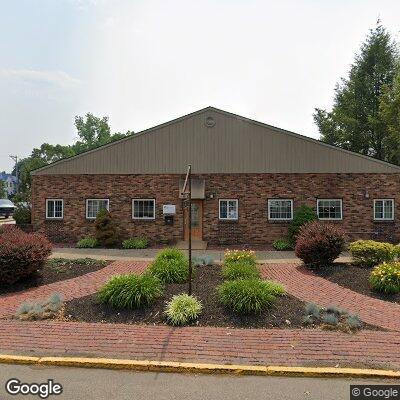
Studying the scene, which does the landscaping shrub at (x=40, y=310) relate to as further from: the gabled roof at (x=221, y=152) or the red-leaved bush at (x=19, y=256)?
the gabled roof at (x=221, y=152)

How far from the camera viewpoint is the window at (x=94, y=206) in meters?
20.2

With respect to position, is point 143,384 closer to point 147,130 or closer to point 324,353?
point 324,353

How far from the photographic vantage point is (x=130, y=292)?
7.99m

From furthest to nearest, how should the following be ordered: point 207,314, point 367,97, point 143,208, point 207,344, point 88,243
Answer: point 367,97 → point 143,208 → point 88,243 → point 207,314 → point 207,344

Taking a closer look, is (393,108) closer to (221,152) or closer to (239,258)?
(221,152)

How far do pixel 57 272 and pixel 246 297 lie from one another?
6.83 meters

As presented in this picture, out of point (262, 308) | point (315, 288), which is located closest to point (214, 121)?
point (315, 288)

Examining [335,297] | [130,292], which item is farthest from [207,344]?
[335,297]

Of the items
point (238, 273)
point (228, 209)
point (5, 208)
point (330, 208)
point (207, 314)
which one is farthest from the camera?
point (5, 208)

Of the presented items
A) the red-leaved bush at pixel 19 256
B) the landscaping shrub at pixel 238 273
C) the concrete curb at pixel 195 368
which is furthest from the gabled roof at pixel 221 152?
the concrete curb at pixel 195 368

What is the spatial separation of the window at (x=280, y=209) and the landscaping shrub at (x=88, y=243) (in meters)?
9.12

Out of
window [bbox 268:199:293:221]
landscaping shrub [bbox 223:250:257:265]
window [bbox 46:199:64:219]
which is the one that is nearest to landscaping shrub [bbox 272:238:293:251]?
window [bbox 268:199:293:221]

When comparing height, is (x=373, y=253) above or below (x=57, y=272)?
above

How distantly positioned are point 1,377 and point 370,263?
424 inches
